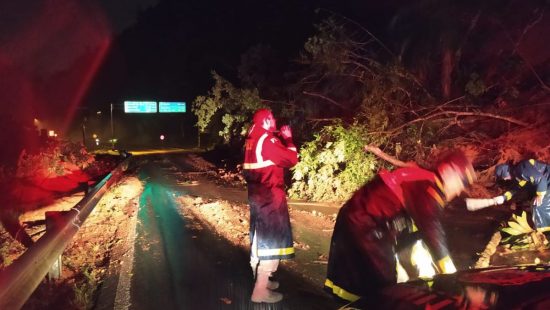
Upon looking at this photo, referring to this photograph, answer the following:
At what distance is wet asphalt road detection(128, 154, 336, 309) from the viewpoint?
15.3 feet

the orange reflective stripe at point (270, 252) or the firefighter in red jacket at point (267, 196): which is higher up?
the firefighter in red jacket at point (267, 196)

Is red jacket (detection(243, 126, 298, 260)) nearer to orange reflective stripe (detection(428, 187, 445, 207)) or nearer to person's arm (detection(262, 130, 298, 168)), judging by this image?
person's arm (detection(262, 130, 298, 168))

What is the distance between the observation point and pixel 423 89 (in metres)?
10.8

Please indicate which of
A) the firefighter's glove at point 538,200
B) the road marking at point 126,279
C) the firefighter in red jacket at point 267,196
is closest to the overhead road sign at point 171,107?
the road marking at point 126,279

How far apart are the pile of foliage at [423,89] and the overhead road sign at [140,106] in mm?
44978

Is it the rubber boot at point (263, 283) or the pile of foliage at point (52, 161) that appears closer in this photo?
the rubber boot at point (263, 283)

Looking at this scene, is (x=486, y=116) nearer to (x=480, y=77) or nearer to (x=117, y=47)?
(x=480, y=77)

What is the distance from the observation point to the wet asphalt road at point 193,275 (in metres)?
4.68

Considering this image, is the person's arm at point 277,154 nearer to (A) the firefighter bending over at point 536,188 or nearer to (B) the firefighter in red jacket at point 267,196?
(B) the firefighter in red jacket at point 267,196

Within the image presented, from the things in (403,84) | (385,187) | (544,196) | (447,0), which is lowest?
(544,196)

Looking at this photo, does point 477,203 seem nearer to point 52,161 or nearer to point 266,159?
point 266,159

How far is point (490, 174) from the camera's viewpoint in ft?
30.3

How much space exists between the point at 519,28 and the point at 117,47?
57.1m

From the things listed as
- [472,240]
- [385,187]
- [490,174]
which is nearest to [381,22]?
[490,174]
